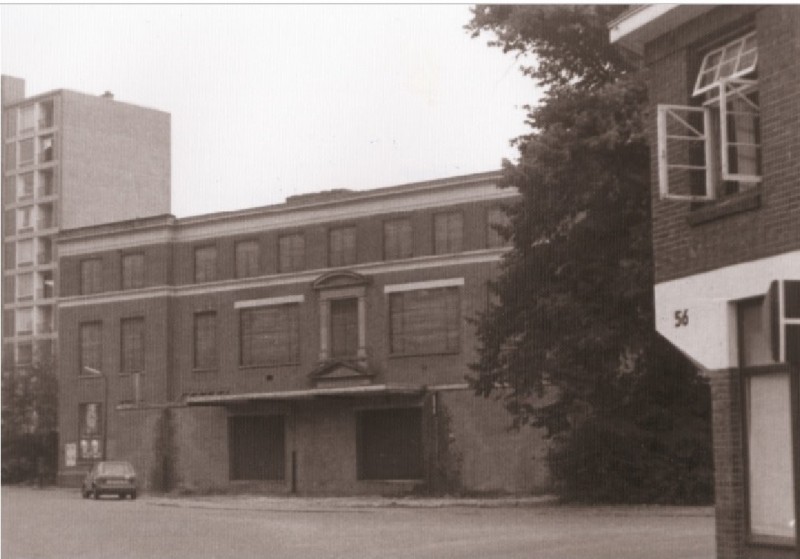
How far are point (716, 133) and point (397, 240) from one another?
38612 millimetres

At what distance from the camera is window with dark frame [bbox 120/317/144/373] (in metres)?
62.1

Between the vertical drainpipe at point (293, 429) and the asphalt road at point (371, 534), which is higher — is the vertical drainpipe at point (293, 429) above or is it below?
above

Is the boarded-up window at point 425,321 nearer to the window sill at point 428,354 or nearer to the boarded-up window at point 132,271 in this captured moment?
the window sill at point 428,354

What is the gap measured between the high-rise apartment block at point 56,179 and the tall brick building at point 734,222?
70555 millimetres

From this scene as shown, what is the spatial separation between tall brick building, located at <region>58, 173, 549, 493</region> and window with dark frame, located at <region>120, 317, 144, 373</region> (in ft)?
0.22

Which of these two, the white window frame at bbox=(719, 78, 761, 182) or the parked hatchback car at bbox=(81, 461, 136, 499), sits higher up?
the white window frame at bbox=(719, 78, 761, 182)

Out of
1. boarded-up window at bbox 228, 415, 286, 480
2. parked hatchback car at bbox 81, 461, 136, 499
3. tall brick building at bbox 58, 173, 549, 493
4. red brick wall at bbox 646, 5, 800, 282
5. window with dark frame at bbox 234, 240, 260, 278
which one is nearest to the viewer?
red brick wall at bbox 646, 5, 800, 282

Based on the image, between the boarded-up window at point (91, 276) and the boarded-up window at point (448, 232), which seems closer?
the boarded-up window at point (448, 232)

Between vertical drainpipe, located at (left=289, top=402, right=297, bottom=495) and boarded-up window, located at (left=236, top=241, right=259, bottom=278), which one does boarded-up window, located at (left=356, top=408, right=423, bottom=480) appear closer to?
vertical drainpipe, located at (left=289, top=402, right=297, bottom=495)

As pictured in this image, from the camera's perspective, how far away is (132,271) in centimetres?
6281

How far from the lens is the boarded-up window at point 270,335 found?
5750cm

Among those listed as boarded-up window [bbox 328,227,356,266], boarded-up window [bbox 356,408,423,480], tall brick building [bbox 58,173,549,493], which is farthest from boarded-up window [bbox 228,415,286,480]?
boarded-up window [bbox 328,227,356,266]

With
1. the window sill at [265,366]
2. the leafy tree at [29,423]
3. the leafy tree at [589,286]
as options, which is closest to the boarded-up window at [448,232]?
the window sill at [265,366]

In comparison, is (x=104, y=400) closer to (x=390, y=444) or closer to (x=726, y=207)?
(x=390, y=444)
